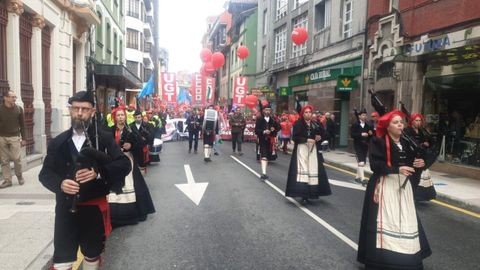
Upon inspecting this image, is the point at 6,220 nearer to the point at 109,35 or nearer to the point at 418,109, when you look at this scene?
the point at 418,109

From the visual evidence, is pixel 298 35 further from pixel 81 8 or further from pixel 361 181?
pixel 361 181

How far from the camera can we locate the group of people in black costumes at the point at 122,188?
3.25m

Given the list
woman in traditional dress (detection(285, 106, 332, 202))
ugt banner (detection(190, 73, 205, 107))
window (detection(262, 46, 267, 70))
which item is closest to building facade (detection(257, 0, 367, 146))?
window (detection(262, 46, 267, 70))

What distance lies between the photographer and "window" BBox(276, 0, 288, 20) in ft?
95.1

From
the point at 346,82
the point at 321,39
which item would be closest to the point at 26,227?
the point at 346,82

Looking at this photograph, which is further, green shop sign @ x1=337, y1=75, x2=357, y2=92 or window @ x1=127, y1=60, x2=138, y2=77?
window @ x1=127, y1=60, x2=138, y2=77

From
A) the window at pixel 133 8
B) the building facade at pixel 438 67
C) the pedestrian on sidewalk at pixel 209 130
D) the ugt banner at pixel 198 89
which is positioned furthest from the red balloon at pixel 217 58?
the window at pixel 133 8

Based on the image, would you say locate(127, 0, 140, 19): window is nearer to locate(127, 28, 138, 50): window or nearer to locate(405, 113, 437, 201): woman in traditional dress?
locate(127, 28, 138, 50): window

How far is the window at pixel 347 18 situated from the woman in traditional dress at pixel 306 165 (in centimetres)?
1322

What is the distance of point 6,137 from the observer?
27.3 ft

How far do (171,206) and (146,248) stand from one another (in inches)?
91.5

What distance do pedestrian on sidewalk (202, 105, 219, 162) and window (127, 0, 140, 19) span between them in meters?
32.2

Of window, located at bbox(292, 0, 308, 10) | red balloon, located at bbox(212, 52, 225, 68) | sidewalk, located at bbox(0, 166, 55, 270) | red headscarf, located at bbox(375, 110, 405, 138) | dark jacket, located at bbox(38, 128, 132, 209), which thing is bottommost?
sidewalk, located at bbox(0, 166, 55, 270)

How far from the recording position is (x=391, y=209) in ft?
14.4
